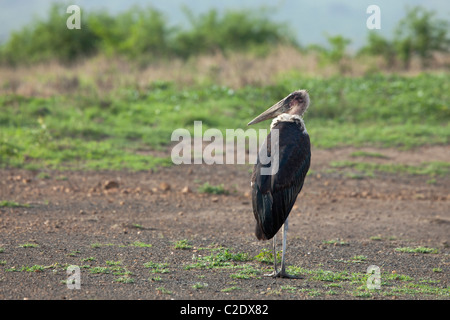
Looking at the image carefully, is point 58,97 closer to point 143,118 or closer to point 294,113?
point 143,118

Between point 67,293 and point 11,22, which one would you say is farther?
point 11,22

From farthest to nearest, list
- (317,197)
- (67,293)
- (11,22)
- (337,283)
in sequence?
(11,22) → (317,197) → (337,283) → (67,293)

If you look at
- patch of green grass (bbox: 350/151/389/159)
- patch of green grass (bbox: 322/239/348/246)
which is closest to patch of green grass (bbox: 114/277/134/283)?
patch of green grass (bbox: 322/239/348/246)

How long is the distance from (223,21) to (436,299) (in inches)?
742

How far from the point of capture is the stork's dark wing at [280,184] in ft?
18.8

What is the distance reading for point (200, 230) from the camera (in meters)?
7.46

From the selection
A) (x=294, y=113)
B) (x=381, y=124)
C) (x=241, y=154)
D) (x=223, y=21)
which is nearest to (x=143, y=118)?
(x=241, y=154)

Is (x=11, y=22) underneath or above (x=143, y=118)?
above

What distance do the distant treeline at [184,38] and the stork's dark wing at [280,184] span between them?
11454mm

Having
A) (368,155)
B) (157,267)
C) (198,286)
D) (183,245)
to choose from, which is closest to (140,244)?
(183,245)

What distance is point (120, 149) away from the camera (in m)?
11.0

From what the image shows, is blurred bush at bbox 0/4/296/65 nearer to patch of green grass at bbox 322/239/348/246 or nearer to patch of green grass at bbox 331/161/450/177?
patch of green grass at bbox 331/161/450/177

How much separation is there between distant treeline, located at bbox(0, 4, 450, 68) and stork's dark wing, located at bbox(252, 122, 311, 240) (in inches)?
451

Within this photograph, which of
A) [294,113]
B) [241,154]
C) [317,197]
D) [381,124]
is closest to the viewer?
[294,113]
